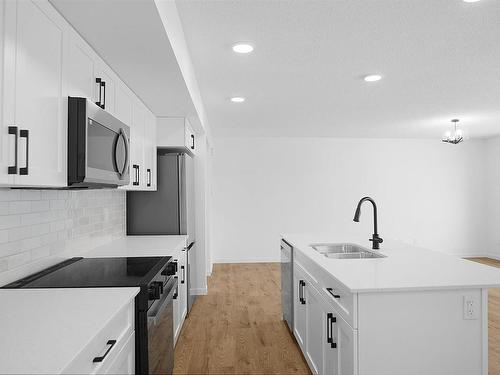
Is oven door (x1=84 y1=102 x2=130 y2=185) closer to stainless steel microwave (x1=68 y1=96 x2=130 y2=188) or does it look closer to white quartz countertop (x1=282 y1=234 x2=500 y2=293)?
stainless steel microwave (x1=68 y1=96 x2=130 y2=188)

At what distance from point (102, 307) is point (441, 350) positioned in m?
1.50

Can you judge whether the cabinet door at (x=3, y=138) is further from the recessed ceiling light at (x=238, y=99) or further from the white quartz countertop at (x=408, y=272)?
the recessed ceiling light at (x=238, y=99)

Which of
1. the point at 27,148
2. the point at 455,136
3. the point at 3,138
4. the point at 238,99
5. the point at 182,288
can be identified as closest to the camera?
the point at 3,138

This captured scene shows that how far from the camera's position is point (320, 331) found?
2.24 meters

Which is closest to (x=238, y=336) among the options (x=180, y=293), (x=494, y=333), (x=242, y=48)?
(x=180, y=293)

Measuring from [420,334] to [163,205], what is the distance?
2741 mm

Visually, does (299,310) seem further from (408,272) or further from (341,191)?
(341,191)

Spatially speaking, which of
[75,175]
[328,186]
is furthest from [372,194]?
[75,175]

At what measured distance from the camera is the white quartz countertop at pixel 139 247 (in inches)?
103

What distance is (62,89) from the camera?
1.61 meters

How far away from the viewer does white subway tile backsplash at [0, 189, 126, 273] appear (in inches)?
69.2

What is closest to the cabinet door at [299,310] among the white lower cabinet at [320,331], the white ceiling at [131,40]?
the white lower cabinet at [320,331]

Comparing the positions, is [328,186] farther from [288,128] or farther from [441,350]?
[441,350]

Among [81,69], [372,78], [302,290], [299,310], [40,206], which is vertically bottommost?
[299,310]
